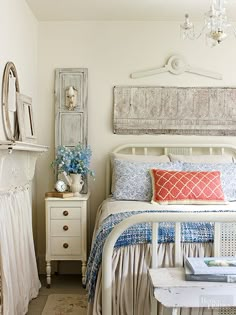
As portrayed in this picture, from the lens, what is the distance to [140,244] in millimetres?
2111

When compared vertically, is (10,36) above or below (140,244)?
above

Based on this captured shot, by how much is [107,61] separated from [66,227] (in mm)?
1607

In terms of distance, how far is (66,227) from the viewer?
Answer: 3.41 metres

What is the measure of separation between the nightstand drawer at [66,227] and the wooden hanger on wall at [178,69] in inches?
59.3

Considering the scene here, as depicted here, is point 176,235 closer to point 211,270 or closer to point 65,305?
point 211,270

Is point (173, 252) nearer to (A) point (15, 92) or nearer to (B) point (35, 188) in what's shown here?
(A) point (15, 92)

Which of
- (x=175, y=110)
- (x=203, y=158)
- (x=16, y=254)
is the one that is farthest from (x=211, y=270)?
(x=175, y=110)

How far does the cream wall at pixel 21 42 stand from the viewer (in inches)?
111

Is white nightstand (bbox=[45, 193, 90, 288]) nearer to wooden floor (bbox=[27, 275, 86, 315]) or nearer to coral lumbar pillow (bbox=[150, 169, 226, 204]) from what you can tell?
wooden floor (bbox=[27, 275, 86, 315])

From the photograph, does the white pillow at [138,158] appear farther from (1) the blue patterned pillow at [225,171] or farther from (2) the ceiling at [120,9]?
(2) the ceiling at [120,9]

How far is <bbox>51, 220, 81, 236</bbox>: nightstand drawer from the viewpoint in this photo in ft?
11.2

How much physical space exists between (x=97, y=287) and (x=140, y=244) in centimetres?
31

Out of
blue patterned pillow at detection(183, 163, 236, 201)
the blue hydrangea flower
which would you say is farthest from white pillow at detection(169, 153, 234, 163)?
the blue hydrangea flower

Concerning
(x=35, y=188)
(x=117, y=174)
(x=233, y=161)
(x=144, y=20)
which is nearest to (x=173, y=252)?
(x=117, y=174)
